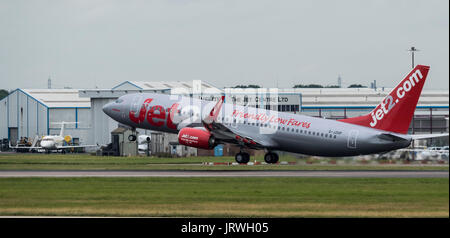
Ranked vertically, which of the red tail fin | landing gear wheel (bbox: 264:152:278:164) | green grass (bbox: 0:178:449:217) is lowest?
green grass (bbox: 0:178:449:217)

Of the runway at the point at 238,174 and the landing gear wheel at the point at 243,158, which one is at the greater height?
the landing gear wheel at the point at 243,158

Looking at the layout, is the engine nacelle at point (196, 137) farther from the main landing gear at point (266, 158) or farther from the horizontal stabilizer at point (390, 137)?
the horizontal stabilizer at point (390, 137)

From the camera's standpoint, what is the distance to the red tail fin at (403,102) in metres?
59.5

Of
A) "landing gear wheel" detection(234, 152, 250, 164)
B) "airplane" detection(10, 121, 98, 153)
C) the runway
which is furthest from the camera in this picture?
"airplane" detection(10, 121, 98, 153)

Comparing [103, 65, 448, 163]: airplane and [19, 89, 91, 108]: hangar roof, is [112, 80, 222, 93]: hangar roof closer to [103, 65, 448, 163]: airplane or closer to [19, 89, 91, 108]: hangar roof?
[19, 89, 91, 108]: hangar roof

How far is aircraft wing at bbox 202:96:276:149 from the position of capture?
213ft

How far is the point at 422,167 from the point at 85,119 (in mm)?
85727

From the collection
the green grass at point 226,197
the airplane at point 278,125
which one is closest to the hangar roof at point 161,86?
the airplane at point 278,125

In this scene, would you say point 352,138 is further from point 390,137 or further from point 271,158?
point 271,158

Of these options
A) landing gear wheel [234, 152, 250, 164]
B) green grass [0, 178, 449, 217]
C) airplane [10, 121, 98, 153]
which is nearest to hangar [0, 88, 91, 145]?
airplane [10, 121, 98, 153]

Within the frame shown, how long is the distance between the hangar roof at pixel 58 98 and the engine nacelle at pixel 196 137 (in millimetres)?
76966

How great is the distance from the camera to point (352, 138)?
201 ft
